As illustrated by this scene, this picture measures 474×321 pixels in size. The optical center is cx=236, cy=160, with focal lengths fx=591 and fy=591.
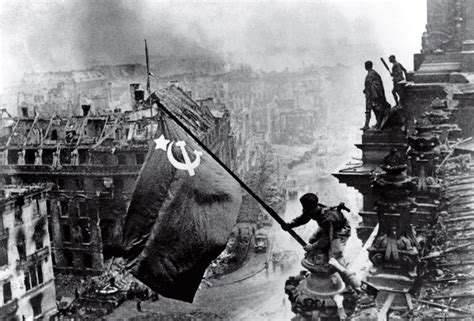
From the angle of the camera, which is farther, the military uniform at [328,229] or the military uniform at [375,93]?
the military uniform at [375,93]

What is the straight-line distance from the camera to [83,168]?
45312mm

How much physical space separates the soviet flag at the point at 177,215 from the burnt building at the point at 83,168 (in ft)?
111

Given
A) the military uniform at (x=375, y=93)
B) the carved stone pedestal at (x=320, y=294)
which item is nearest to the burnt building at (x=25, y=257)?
the military uniform at (x=375, y=93)

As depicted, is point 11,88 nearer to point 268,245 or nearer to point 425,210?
point 268,245

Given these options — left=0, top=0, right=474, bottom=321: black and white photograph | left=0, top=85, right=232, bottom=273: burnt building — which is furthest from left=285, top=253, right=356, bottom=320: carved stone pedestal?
left=0, top=85, right=232, bottom=273: burnt building

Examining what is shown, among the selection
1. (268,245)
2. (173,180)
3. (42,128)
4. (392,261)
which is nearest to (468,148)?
(392,261)

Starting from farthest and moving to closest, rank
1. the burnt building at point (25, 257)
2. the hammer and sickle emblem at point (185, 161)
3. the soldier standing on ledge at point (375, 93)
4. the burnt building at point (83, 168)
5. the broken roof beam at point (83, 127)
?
the broken roof beam at point (83, 127) → the burnt building at point (83, 168) → the burnt building at point (25, 257) → the soldier standing on ledge at point (375, 93) → the hammer and sickle emblem at point (185, 161)

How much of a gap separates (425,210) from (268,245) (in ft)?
113

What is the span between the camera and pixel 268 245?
45.9 meters

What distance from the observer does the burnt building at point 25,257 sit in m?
33.8

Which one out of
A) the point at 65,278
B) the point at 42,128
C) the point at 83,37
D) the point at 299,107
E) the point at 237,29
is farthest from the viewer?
the point at 299,107

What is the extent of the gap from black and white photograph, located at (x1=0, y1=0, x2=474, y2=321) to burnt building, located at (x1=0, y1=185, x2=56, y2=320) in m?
0.12

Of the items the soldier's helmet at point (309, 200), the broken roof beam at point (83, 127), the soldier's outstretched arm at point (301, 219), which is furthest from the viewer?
the broken roof beam at point (83, 127)

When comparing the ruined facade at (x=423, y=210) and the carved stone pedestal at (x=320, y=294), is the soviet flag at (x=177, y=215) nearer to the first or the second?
the carved stone pedestal at (x=320, y=294)
